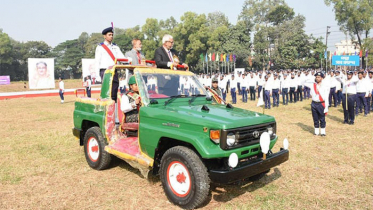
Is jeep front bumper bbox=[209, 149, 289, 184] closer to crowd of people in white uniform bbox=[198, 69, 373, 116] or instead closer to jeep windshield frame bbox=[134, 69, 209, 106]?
jeep windshield frame bbox=[134, 69, 209, 106]

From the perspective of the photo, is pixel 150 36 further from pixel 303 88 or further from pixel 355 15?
pixel 303 88

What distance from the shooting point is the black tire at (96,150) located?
555 cm

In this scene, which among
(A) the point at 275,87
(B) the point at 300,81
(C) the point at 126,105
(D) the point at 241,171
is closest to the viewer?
(D) the point at 241,171

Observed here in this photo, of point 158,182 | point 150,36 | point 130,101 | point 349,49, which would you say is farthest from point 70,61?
point 349,49

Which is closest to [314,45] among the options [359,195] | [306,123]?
[306,123]

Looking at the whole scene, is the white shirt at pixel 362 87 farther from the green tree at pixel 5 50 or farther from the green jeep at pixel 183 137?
the green tree at pixel 5 50

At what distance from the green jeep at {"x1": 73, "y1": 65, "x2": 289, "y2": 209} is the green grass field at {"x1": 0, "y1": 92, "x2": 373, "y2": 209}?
1.52 ft

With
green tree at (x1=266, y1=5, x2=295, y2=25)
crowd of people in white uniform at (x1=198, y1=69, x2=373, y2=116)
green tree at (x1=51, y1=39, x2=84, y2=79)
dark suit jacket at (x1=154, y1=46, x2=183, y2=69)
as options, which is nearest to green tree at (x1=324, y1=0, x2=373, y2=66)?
green tree at (x1=266, y1=5, x2=295, y2=25)

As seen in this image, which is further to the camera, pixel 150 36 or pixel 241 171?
pixel 150 36

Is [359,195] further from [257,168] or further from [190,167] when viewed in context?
[190,167]

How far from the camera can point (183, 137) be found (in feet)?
12.6

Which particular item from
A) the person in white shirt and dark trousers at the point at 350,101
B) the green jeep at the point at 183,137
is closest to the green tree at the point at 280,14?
the person in white shirt and dark trousers at the point at 350,101

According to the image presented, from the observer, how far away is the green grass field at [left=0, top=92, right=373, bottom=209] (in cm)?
436

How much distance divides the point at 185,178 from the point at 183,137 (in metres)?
0.60
